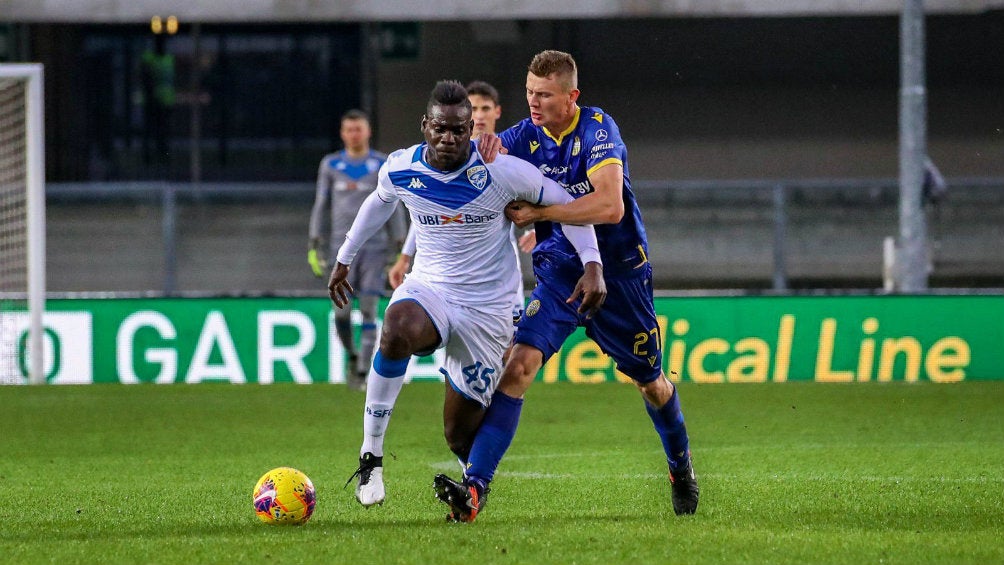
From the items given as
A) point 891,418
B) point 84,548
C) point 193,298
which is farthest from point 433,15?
point 84,548

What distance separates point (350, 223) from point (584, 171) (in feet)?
21.6

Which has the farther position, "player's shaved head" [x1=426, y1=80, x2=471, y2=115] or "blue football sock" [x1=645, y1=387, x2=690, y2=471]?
"blue football sock" [x1=645, y1=387, x2=690, y2=471]

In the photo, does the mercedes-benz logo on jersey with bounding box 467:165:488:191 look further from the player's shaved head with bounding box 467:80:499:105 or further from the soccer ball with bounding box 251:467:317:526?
the player's shaved head with bounding box 467:80:499:105

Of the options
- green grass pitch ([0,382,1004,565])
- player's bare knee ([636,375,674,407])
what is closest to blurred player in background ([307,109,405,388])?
green grass pitch ([0,382,1004,565])

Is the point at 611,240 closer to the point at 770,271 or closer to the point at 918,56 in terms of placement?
the point at 918,56

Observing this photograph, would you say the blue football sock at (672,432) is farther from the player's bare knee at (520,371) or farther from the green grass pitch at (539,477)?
the player's bare knee at (520,371)

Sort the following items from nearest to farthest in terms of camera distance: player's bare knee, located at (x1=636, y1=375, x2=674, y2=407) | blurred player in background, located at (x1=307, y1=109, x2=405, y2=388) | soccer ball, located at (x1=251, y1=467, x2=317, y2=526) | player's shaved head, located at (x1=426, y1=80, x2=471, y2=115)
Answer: soccer ball, located at (x1=251, y1=467, x2=317, y2=526), player's shaved head, located at (x1=426, y1=80, x2=471, y2=115), player's bare knee, located at (x1=636, y1=375, x2=674, y2=407), blurred player in background, located at (x1=307, y1=109, x2=405, y2=388)

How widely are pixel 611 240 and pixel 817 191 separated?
33.9 feet

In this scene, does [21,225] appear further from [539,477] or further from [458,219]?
[458,219]

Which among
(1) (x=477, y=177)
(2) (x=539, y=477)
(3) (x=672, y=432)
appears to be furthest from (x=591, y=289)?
(2) (x=539, y=477)

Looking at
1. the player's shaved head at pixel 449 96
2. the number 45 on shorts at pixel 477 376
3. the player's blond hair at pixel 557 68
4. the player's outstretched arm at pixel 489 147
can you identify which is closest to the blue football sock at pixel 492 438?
the number 45 on shorts at pixel 477 376

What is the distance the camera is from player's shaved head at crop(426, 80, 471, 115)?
19.8 ft

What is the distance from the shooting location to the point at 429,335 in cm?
610

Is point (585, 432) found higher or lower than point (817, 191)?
lower
